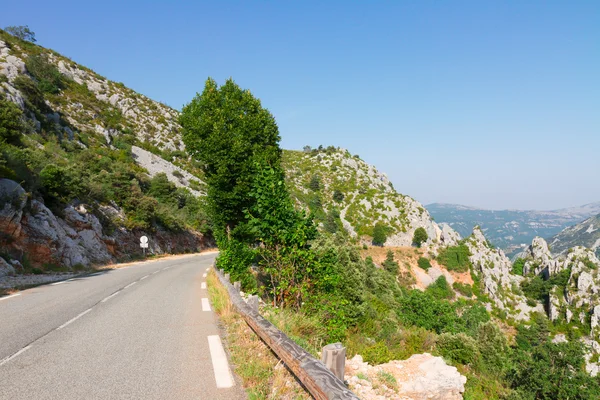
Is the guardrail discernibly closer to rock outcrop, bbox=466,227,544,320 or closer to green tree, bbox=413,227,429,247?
green tree, bbox=413,227,429,247

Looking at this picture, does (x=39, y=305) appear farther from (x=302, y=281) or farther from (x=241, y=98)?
(x=241, y=98)

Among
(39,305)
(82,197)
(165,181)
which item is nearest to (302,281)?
(39,305)

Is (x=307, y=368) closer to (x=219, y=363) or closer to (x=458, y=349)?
(x=219, y=363)

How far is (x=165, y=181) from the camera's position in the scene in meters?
43.8

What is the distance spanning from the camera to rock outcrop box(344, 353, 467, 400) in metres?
6.25

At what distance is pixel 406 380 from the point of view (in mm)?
7500

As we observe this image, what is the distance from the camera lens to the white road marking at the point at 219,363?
445 centimetres

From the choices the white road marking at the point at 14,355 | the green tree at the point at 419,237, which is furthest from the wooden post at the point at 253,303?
the green tree at the point at 419,237

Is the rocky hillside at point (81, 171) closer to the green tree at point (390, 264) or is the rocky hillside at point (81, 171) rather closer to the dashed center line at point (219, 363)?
the dashed center line at point (219, 363)

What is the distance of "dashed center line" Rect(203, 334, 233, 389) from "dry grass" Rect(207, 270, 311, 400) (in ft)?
0.47

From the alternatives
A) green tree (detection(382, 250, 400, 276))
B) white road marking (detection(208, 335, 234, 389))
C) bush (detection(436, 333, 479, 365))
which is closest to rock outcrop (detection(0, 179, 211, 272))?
white road marking (detection(208, 335, 234, 389))

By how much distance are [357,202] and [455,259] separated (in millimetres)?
24740

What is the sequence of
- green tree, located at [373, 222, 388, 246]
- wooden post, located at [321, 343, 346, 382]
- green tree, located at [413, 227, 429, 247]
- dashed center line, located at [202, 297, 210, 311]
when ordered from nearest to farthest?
wooden post, located at [321, 343, 346, 382] → dashed center line, located at [202, 297, 210, 311] → green tree, located at [373, 222, 388, 246] → green tree, located at [413, 227, 429, 247]

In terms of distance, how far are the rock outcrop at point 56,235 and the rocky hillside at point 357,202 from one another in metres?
39.9
